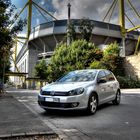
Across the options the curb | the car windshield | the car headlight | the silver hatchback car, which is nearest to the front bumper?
the silver hatchback car

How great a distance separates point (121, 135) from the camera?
5.55 meters

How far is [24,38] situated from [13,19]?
193ft

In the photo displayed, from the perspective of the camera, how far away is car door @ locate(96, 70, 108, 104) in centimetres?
885

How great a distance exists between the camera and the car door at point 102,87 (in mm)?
8852

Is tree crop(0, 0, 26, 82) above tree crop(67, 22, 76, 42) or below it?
below

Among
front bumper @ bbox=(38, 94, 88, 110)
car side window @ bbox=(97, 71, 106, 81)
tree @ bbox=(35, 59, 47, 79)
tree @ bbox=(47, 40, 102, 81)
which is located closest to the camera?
front bumper @ bbox=(38, 94, 88, 110)

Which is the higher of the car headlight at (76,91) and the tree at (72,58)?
the tree at (72,58)

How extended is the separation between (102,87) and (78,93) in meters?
1.52

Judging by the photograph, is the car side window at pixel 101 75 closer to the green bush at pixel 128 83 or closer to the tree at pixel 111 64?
the green bush at pixel 128 83

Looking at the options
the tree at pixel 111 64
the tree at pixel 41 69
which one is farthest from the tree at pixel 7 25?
the tree at pixel 41 69

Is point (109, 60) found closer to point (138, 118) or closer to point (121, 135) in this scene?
point (138, 118)

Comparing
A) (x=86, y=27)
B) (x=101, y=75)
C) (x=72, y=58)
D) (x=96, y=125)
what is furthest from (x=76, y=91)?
(x=86, y=27)

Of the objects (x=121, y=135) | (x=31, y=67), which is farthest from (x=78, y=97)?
(x=31, y=67)

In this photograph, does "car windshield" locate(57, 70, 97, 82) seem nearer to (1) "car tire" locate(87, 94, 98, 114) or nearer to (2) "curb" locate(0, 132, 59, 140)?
(1) "car tire" locate(87, 94, 98, 114)
